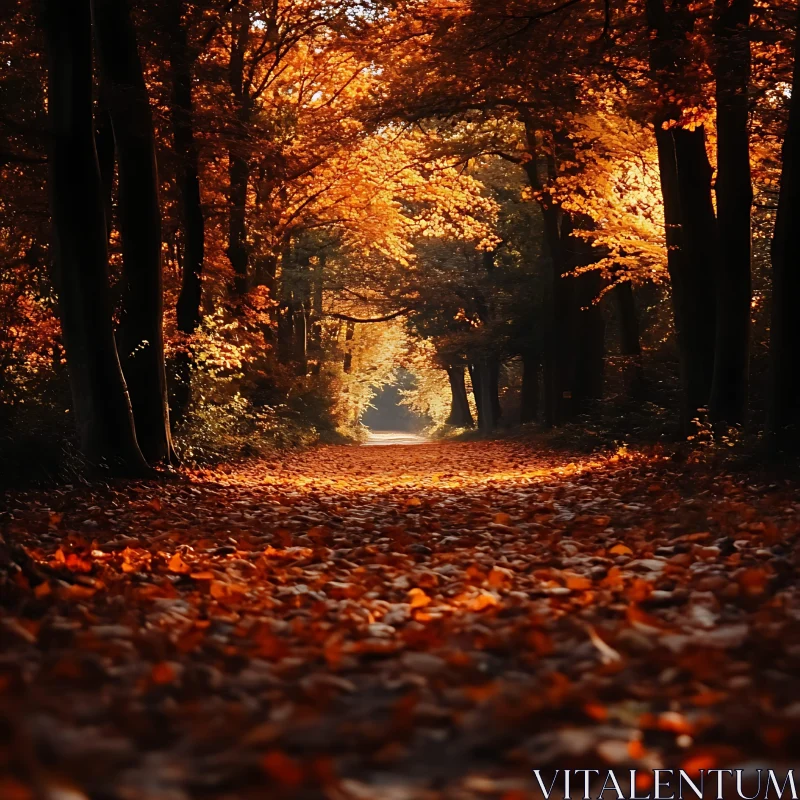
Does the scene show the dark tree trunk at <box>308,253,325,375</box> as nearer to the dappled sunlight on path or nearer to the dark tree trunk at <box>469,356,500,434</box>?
the dappled sunlight on path

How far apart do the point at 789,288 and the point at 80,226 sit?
8094 mm

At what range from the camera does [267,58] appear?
24.0 meters

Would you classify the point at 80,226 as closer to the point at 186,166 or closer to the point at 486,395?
the point at 186,166

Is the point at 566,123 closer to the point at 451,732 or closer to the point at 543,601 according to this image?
the point at 543,601

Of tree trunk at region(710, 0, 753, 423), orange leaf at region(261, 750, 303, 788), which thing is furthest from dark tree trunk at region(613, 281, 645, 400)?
orange leaf at region(261, 750, 303, 788)

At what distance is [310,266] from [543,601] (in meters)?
28.8

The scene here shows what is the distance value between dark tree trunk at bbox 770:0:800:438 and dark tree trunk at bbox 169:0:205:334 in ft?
29.2

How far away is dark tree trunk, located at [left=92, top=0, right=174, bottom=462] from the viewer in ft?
40.4

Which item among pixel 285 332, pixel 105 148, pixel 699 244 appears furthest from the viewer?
pixel 285 332

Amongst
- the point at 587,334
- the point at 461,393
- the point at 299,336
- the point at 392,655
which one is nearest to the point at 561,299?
the point at 587,334

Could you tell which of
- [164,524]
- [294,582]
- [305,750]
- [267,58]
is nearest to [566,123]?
[267,58]

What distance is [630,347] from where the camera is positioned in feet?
69.9

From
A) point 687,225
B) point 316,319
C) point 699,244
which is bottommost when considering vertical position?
point 699,244

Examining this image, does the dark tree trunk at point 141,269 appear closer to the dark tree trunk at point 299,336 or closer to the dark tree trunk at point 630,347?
the dark tree trunk at point 630,347
